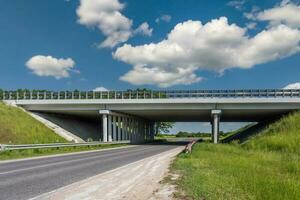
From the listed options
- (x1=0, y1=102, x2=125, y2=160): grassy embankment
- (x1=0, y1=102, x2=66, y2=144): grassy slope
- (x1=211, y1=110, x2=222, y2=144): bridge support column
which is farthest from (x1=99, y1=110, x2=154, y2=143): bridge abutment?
(x1=211, y1=110, x2=222, y2=144): bridge support column

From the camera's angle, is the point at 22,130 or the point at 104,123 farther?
the point at 104,123

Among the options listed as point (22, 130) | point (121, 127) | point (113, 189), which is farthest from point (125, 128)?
point (113, 189)

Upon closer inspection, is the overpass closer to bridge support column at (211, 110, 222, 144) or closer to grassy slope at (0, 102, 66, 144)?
bridge support column at (211, 110, 222, 144)

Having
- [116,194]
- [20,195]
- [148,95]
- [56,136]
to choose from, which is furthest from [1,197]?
[148,95]

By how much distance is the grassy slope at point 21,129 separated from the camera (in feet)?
123

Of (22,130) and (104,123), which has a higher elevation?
(104,123)

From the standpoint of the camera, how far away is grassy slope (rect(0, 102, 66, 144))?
123 feet

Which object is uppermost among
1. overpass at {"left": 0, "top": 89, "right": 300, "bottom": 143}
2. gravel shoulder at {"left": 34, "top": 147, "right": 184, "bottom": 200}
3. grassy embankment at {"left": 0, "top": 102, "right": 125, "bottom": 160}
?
overpass at {"left": 0, "top": 89, "right": 300, "bottom": 143}

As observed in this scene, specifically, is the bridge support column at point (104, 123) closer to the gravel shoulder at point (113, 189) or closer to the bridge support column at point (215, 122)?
the bridge support column at point (215, 122)

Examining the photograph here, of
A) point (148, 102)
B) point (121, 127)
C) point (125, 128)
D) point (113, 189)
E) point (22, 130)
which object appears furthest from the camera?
point (125, 128)

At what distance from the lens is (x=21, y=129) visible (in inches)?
1572

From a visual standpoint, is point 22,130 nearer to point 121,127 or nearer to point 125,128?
point 121,127

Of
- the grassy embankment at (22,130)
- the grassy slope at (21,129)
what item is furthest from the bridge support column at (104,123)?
the grassy slope at (21,129)

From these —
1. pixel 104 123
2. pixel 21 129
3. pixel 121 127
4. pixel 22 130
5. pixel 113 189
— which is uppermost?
pixel 104 123
